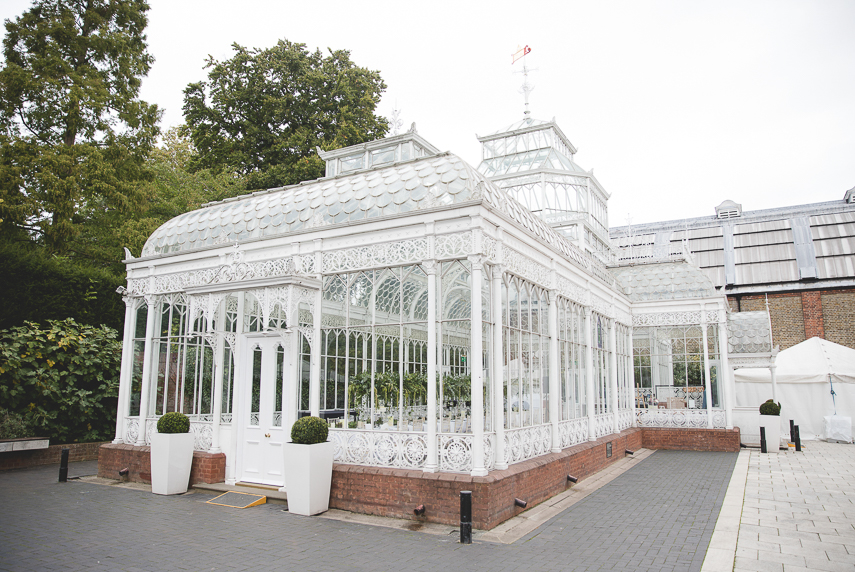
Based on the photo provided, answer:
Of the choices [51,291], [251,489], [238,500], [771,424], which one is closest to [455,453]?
[238,500]

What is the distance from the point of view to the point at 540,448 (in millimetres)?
9383

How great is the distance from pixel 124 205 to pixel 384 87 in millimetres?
14201

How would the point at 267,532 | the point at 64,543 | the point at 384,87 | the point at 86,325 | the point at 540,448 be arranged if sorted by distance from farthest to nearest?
the point at 384,87, the point at 86,325, the point at 540,448, the point at 267,532, the point at 64,543

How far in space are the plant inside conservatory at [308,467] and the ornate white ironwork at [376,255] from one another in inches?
99.8

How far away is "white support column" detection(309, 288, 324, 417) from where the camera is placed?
348 inches

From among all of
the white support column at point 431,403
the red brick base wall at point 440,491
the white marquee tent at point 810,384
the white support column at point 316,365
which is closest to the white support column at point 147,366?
the white support column at point 316,365

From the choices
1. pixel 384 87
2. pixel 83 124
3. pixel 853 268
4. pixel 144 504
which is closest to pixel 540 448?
pixel 144 504

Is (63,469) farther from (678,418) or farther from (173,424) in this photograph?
(678,418)

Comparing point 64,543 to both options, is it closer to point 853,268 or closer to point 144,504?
point 144,504

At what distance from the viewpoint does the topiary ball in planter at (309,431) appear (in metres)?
7.96

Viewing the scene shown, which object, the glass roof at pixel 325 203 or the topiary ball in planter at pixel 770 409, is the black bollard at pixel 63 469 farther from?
the topiary ball in planter at pixel 770 409

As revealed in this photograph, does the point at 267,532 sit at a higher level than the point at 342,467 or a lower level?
lower

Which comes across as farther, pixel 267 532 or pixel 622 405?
pixel 622 405

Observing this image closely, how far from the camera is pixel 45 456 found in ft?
42.1
